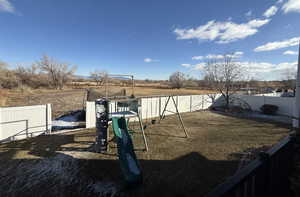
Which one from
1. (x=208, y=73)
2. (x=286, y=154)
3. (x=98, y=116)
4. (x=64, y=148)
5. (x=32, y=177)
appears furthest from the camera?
(x=208, y=73)

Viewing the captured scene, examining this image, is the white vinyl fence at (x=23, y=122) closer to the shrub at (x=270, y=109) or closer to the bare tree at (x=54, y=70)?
the shrub at (x=270, y=109)

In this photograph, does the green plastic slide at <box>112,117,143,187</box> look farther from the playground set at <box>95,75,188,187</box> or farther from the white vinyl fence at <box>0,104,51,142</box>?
the white vinyl fence at <box>0,104,51,142</box>

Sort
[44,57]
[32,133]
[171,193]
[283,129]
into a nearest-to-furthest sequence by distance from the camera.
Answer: [171,193], [32,133], [283,129], [44,57]

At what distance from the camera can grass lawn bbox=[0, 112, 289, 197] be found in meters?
2.65

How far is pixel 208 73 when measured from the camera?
43.7ft

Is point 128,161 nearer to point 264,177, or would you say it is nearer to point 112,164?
point 112,164

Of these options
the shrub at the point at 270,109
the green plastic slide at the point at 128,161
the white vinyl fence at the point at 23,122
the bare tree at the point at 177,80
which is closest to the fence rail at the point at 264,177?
the green plastic slide at the point at 128,161

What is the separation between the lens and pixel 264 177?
146 centimetres

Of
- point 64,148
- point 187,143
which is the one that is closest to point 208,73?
point 187,143

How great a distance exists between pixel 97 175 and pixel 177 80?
110ft

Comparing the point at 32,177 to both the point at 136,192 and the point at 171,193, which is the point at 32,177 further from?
the point at 171,193

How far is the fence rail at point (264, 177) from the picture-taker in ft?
3.33

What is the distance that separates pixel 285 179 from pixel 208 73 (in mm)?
12517

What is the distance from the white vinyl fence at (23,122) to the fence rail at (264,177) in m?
6.14
